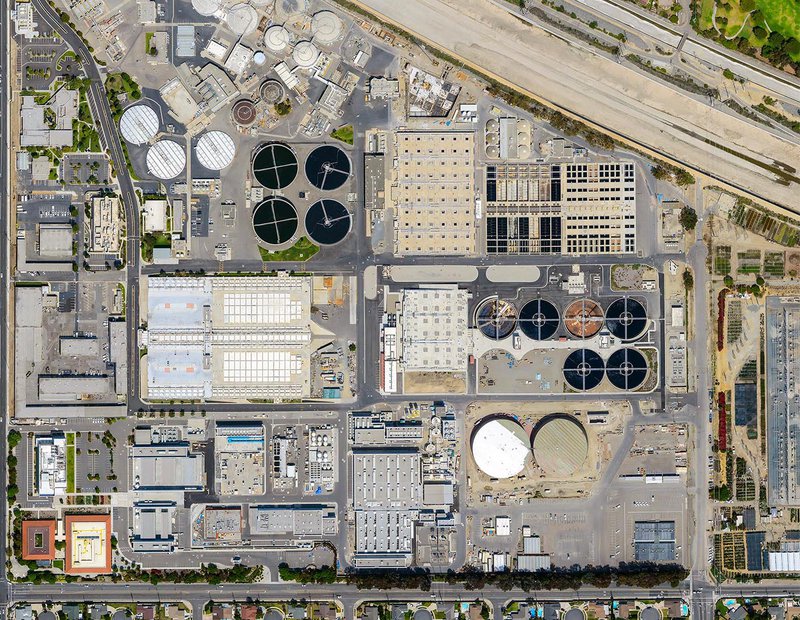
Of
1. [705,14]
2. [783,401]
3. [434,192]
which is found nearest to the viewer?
[434,192]

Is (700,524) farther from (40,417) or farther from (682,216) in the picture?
(40,417)

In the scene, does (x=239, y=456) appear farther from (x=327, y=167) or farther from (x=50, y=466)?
(x=327, y=167)

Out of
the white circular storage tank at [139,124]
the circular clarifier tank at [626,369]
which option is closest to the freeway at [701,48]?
the circular clarifier tank at [626,369]

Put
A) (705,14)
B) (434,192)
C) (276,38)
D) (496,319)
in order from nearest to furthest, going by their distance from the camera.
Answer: (276,38)
(434,192)
(496,319)
(705,14)

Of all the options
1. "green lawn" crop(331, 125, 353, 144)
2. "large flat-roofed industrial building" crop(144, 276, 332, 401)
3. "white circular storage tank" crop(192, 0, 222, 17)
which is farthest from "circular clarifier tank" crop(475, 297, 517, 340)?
"white circular storage tank" crop(192, 0, 222, 17)

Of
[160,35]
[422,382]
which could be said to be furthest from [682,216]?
[160,35]

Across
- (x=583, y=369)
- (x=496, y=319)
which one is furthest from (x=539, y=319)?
(x=583, y=369)

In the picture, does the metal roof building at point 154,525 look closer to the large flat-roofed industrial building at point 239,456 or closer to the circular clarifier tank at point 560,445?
the large flat-roofed industrial building at point 239,456
